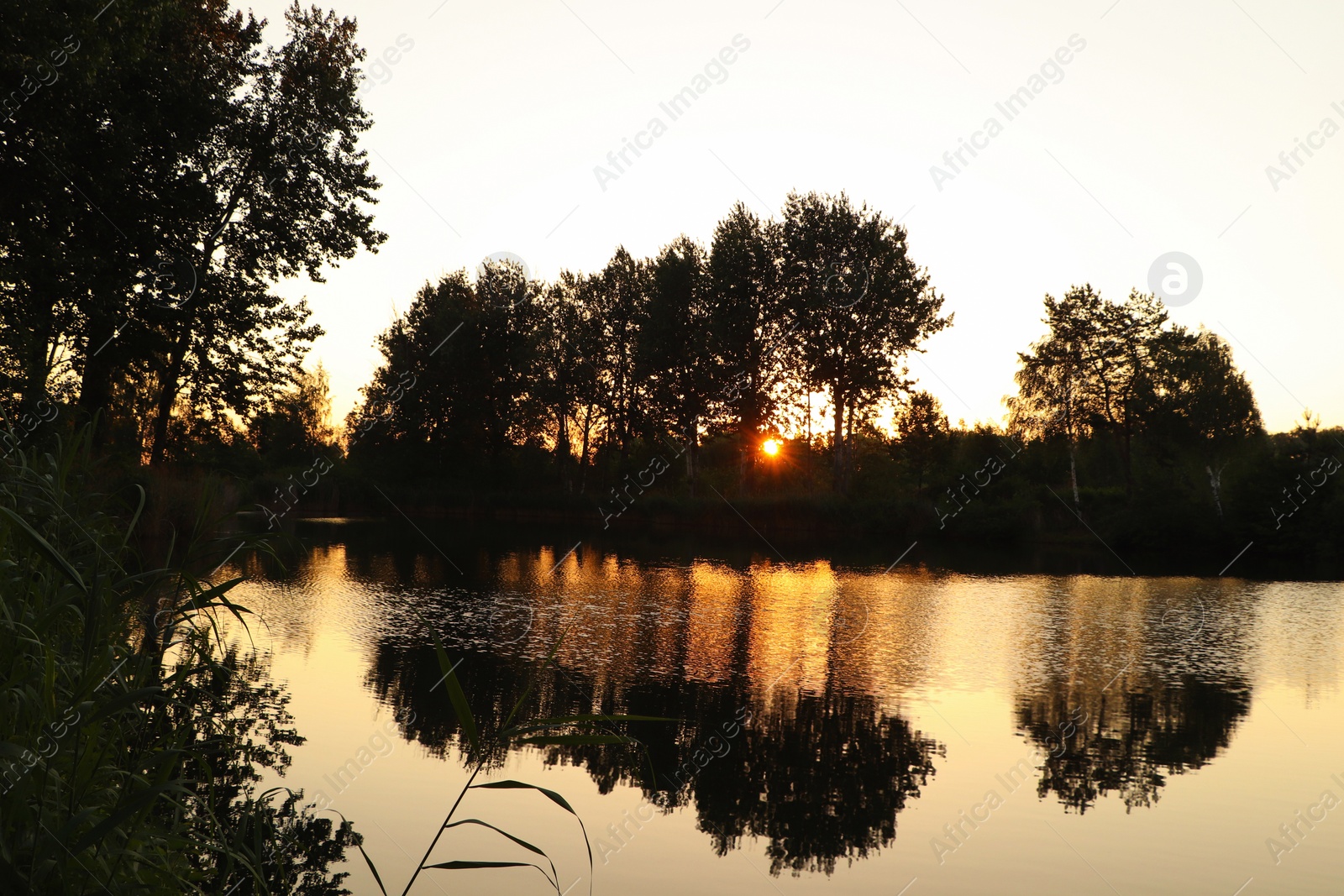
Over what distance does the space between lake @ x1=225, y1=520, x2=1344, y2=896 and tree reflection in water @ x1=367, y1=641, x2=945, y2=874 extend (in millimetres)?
33

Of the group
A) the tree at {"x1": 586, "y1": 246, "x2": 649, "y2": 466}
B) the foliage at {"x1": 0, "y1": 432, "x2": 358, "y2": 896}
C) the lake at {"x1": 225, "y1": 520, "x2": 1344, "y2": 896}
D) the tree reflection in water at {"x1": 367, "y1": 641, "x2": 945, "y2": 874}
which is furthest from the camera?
the tree at {"x1": 586, "y1": 246, "x2": 649, "y2": 466}

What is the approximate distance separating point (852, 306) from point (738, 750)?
35466mm

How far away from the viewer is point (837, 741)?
7441 mm

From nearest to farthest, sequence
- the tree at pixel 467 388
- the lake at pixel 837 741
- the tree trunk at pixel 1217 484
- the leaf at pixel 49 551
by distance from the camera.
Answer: the leaf at pixel 49 551 < the lake at pixel 837 741 < the tree trunk at pixel 1217 484 < the tree at pixel 467 388

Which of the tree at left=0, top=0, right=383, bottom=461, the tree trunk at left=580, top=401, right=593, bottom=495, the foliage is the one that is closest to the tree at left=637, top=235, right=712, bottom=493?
the tree trunk at left=580, top=401, right=593, bottom=495

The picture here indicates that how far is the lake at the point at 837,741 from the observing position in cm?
516

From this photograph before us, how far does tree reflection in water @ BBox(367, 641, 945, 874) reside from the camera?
5.58m

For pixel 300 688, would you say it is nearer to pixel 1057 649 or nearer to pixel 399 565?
pixel 1057 649

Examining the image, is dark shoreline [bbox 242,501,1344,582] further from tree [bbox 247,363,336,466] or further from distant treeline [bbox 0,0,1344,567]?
tree [bbox 247,363,336,466]

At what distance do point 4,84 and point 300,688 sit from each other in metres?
11.6

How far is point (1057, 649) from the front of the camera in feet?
39.7

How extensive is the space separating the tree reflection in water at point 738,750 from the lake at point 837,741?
0.11ft

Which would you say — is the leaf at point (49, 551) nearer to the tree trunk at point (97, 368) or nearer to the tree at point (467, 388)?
the tree trunk at point (97, 368)

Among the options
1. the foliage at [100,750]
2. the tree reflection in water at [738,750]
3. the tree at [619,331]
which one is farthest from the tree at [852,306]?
the foliage at [100,750]
